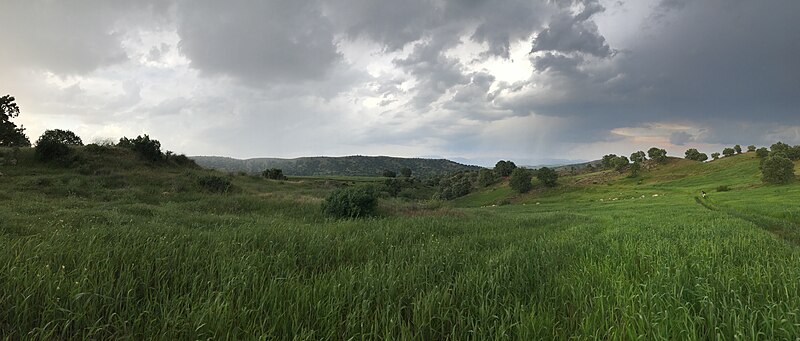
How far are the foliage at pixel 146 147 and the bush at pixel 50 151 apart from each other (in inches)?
321

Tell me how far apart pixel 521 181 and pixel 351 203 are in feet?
268

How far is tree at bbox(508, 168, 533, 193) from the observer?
92688 mm

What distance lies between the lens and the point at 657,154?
107 meters

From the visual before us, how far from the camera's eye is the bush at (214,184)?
32.3 metres

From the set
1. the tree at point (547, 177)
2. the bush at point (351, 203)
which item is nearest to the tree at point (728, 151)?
the tree at point (547, 177)

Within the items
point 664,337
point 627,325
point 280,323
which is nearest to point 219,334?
point 280,323

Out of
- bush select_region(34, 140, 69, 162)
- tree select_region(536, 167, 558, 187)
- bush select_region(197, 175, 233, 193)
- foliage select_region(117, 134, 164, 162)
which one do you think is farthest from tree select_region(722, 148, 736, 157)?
bush select_region(34, 140, 69, 162)

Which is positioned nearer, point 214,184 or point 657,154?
point 214,184

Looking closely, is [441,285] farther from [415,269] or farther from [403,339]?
[403,339]

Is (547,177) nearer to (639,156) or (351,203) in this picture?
(639,156)

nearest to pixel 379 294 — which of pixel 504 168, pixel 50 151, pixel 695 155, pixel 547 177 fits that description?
pixel 50 151

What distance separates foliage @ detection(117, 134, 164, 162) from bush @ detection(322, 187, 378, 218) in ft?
113

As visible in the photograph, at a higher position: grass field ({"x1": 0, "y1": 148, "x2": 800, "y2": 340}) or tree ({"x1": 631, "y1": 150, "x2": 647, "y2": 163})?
tree ({"x1": 631, "y1": 150, "x2": 647, "y2": 163})

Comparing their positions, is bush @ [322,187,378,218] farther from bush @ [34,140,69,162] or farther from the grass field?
bush @ [34,140,69,162]
